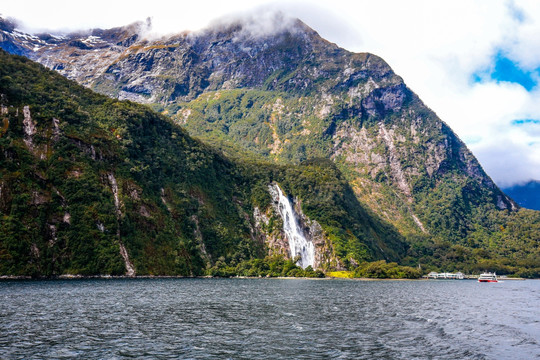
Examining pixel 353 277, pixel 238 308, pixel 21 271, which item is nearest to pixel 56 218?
pixel 21 271

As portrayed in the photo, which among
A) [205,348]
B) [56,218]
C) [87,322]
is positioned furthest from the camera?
[56,218]

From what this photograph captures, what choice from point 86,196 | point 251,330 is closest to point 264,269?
point 86,196

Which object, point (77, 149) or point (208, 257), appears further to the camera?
point (208, 257)

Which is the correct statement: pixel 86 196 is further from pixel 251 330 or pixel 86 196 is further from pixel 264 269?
pixel 251 330

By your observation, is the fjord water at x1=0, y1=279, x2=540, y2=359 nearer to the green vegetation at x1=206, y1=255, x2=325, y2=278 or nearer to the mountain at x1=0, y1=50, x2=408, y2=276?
the mountain at x1=0, y1=50, x2=408, y2=276

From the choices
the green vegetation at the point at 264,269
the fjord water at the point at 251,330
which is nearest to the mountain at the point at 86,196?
the green vegetation at the point at 264,269

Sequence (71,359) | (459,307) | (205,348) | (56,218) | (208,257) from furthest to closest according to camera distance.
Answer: (208,257) → (56,218) → (459,307) → (205,348) → (71,359)

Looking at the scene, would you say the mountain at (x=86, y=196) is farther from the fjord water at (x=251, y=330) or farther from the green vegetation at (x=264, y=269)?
the fjord water at (x=251, y=330)

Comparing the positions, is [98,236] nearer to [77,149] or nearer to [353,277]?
[77,149]

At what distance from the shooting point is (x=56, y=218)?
133 meters

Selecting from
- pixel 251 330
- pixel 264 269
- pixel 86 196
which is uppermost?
pixel 86 196

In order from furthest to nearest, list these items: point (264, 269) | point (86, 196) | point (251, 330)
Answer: point (264, 269)
point (86, 196)
point (251, 330)

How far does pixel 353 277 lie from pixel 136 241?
3900 inches

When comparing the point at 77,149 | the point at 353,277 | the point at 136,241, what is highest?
the point at 77,149
